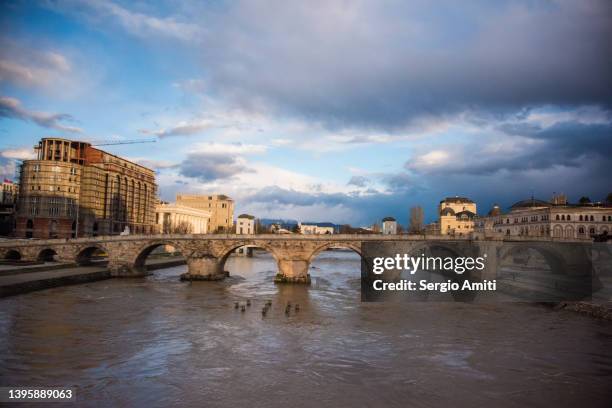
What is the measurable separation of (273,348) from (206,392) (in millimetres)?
6229

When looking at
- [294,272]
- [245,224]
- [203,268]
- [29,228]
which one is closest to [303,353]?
[294,272]

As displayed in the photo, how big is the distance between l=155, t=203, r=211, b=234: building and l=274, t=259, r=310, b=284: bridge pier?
6749cm

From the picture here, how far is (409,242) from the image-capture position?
48.8m

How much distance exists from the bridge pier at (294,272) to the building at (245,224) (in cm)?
9218

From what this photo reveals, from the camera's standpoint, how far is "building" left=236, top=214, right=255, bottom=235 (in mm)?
138750

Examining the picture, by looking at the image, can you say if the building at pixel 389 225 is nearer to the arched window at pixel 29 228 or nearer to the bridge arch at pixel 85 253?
the arched window at pixel 29 228

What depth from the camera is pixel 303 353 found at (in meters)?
21.1

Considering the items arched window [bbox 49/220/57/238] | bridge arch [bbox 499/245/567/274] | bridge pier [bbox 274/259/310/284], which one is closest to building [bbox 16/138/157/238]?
arched window [bbox 49/220/57/238]

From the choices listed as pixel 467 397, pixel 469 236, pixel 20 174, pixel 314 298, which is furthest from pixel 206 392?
pixel 20 174

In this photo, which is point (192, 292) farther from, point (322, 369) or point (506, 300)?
point (506, 300)

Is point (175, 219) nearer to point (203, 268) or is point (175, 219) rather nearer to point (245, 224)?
point (245, 224)

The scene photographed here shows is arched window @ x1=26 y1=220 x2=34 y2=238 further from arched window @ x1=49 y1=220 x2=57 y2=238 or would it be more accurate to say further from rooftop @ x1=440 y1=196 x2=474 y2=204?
rooftop @ x1=440 y1=196 x2=474 y2=204

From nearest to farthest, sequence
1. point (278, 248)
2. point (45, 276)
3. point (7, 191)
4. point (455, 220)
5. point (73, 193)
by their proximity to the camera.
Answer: point (45, 276) < point (278, 248) < point (73, 193) < point (455, 220) < point (7, 191)

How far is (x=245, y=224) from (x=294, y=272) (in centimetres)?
9544
